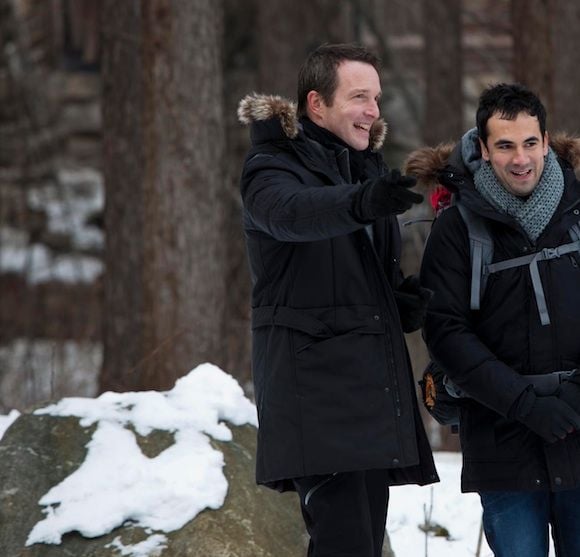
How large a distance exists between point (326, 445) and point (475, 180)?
39.2 inches

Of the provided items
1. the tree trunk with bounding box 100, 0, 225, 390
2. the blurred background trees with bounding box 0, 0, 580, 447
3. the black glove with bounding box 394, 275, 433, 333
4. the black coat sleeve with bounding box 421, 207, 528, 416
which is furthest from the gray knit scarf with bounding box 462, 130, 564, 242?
the tree trunk with bounding box 100, 0, 225, 390

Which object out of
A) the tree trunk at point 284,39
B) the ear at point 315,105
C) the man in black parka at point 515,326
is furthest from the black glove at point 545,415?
the tree trunk at point 284,39

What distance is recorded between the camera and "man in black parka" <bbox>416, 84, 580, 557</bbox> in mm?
3502

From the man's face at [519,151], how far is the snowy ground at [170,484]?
1.80 meters

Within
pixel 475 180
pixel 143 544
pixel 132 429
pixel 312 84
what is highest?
pixel 312 84

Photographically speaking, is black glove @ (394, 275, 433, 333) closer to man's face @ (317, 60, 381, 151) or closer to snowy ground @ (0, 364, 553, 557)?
man's face @ (317, 60, 381, 151)

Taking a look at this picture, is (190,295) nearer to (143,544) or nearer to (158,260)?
(158,260)

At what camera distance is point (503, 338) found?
3598mm

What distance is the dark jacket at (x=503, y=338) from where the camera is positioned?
11.5ft

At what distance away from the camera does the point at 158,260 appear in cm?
763

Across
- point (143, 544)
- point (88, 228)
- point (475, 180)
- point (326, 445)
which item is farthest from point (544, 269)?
point (88, 228)

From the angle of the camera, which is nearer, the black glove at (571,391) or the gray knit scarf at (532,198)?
the black glove at (571,391)

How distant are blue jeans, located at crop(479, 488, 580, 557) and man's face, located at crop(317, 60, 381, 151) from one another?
1.17m

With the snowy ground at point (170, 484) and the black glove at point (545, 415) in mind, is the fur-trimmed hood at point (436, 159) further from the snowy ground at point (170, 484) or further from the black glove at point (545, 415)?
the snowy ground at point (170, 484)
